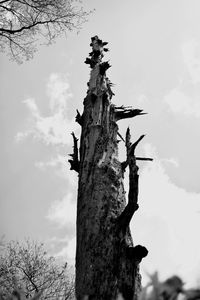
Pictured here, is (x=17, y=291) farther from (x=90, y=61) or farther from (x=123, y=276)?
(x=90, y=61)

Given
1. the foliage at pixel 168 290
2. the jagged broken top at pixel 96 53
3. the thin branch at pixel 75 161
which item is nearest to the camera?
the foliage at pixel 168 290

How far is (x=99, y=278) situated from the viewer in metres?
2.27

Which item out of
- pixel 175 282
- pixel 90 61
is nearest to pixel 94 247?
pixel 175 282

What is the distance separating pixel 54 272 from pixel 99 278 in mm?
18783

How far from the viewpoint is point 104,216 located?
269 centimetres

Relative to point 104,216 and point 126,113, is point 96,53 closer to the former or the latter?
point 126,113

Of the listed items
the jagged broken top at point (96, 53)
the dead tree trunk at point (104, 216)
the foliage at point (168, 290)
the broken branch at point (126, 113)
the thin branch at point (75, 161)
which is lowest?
the foliage at point (168, 290)

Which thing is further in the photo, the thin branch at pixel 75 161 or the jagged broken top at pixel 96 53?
the jagged broken top at pixel 96 53

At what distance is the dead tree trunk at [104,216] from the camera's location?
228 centimetres

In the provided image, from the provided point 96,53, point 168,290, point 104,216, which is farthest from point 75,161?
point 96,53

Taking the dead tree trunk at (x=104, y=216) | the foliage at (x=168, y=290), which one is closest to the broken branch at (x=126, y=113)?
the dead tree trunk at (x=104, y=216)

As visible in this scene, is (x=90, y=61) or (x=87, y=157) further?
Result: (x=90, y=61)

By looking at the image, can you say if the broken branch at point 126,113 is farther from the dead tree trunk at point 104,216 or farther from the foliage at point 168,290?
the foliage at point 168,290

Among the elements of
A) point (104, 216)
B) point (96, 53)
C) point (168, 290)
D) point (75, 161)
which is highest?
point (96, 53)
